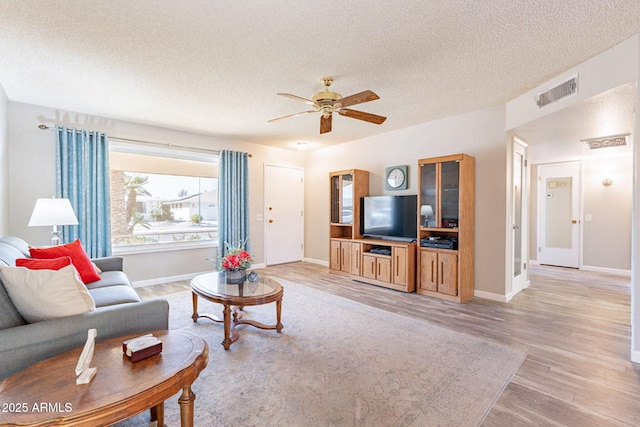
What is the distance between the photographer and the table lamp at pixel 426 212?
4.26 metres

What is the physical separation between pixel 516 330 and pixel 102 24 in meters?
4.53

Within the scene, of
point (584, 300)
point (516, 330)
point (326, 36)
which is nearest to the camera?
point (326, 36)

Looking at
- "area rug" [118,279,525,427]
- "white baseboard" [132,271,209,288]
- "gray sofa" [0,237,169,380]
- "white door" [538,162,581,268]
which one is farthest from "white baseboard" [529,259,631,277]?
"white baseboard" [132,271,209,288]

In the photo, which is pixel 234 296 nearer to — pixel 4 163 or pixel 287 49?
pixel 287 49

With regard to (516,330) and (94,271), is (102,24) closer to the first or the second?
(94,271)

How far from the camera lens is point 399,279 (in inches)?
173

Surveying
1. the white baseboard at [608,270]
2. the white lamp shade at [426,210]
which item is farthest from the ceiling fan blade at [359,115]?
the white baseboard at [608,270]

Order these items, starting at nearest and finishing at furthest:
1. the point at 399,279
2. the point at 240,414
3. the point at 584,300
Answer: the point at 240,414 < the point at 584,300 < the point at 399,279

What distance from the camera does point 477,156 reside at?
13.4 ft

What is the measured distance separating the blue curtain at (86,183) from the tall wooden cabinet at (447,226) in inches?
182

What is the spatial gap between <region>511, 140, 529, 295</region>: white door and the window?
16.3 feet

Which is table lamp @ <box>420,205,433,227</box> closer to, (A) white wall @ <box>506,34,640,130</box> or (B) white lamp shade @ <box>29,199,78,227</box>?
(A) white wall @ <box>506,34,640,130</box>

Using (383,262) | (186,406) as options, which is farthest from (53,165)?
(383,262)

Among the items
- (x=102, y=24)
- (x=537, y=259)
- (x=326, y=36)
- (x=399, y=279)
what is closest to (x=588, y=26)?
(x=326, y=36)
